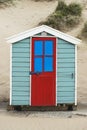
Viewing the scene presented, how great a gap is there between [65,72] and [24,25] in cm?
1154

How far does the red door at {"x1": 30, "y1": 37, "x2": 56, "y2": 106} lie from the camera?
1628cm

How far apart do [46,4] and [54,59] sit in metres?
14.7

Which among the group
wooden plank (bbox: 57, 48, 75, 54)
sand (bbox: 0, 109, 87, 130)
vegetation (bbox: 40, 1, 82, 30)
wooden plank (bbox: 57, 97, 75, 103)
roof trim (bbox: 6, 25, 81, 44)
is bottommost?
sand (bbox: 0, 109, 87, 130)

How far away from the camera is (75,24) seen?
27625mm

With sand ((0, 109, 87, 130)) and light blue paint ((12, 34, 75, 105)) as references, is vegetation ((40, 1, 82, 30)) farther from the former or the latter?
sand ((0, 109, 87, 130))

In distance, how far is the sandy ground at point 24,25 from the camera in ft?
67.5

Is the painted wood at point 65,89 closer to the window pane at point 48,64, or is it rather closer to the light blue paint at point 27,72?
the light blue paint at point 27,72

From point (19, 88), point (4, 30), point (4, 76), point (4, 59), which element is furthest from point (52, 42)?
point (4, 30)

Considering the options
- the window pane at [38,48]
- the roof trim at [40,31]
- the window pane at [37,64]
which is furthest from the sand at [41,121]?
the roof trim at [40,31]

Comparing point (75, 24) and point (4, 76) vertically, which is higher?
point (75, 24)

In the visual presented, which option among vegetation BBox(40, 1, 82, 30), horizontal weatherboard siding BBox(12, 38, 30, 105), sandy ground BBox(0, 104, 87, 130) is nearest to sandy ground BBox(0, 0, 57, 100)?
vegetation BBox(40, 1, 82, 30)

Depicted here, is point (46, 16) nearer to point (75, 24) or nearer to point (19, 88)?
point (75, 24)

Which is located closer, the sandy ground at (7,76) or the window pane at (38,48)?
the sandy ground at (7,76)

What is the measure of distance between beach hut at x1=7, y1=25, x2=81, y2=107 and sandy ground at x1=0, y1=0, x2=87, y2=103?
2007mm
